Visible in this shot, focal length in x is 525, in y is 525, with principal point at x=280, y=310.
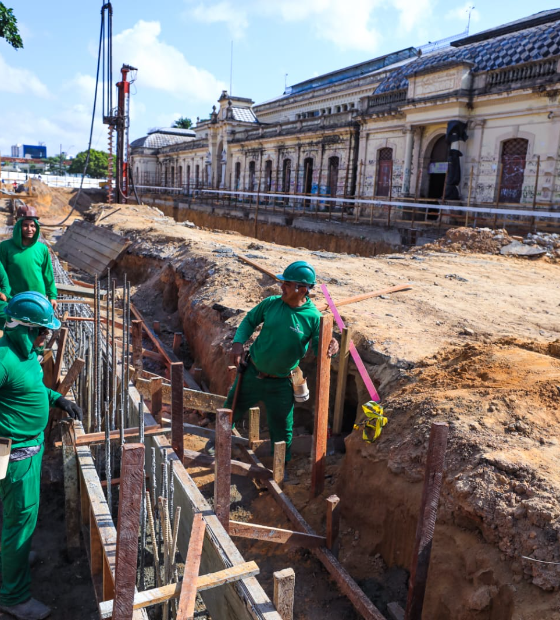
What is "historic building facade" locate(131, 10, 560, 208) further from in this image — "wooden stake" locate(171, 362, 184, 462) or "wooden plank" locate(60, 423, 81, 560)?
"wooden plank" locate(60, 423, 81, 560)

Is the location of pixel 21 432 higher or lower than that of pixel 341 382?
higher

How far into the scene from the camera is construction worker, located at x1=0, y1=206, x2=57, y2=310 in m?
5.87

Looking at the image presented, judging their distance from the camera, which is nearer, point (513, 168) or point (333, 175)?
point (513, 168)

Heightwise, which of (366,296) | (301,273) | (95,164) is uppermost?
(95,164)

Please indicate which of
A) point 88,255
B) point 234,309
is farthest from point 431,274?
point 88,255

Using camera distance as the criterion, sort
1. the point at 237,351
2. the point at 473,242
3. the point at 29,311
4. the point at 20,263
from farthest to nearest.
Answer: the point at 473,242
the point at 20,263
the point at 237,351
the point at 29,311

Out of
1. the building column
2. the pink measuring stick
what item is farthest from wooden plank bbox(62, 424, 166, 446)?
the building column

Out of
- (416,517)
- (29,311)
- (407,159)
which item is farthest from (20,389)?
(407,159)

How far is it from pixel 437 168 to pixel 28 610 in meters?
20.2

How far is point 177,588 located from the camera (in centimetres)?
275

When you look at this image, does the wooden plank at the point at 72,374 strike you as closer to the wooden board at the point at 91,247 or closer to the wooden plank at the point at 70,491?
the wooden plank at the point at 70,491

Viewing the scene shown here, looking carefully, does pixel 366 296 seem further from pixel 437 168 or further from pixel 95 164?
pixel 95 164

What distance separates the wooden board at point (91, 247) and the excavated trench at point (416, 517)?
35.9ft

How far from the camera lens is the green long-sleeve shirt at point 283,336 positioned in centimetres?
471
